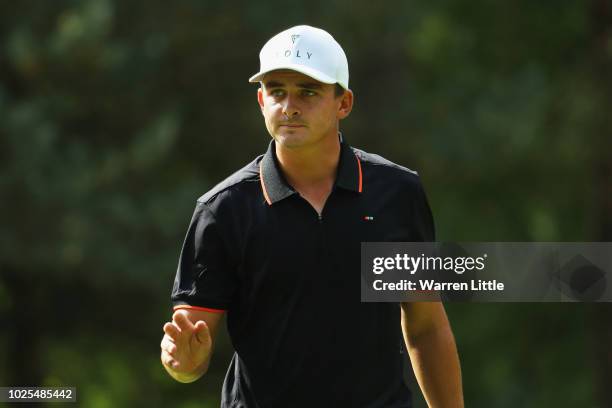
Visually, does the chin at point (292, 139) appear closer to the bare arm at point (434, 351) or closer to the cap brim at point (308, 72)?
the cap brim at point (308, 72)

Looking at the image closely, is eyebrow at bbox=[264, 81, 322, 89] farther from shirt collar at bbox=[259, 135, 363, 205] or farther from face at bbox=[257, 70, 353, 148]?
shirt collar at bbox=[259, 135, 363, 205]

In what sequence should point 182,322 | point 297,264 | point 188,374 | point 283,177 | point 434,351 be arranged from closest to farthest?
point 182,322 < point 188,374 < point 297,264 < point 283,177 < point 434,351

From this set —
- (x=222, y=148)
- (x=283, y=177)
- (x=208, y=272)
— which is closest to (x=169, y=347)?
(x=208, y=272)

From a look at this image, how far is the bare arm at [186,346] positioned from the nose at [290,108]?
2.37 ft

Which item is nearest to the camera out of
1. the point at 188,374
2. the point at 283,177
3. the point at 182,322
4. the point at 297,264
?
the point at 182,322

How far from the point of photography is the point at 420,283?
14.7 feet

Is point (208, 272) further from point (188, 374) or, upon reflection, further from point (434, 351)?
point (434, 351)

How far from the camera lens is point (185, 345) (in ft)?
13.2

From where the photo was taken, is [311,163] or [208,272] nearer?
[208,272]

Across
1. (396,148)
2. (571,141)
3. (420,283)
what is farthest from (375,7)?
(420,283)

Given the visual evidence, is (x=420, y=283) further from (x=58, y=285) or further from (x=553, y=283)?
(x=58, y=285)

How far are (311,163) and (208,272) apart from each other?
1.71ft

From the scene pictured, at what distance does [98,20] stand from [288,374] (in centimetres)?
1142

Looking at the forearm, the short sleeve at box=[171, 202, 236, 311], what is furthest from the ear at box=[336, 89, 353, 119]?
the forearm
